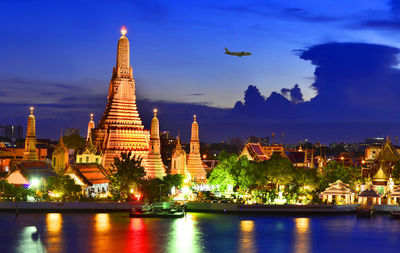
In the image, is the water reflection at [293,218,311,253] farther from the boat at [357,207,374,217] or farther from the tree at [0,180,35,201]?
the tree at [0,180,35,201]

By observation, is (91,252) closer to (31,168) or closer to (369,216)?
(31,168)

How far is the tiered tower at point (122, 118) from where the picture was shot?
88562mm

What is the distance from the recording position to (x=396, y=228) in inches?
2657

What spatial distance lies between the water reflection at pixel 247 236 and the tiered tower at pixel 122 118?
2321 centimetres

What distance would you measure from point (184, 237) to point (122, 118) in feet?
115

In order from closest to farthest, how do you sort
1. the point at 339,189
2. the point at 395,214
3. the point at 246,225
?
the point at 246,225, the point at 395,214, the point at 339,189

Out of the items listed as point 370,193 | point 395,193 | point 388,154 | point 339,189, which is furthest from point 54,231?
point 388,154

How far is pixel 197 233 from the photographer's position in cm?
6147

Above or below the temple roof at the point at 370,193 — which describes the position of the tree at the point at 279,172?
above

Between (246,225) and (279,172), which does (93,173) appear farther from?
(279,172)

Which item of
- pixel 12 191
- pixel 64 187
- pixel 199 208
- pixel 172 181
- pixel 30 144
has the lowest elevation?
pixel 199 208

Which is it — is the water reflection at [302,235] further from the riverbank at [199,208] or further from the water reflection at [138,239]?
the water reflection at [138,239]

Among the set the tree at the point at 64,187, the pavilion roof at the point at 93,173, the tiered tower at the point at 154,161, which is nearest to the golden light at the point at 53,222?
the tree at the point at 64,187

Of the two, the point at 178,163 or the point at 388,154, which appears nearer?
the point at 178,163
